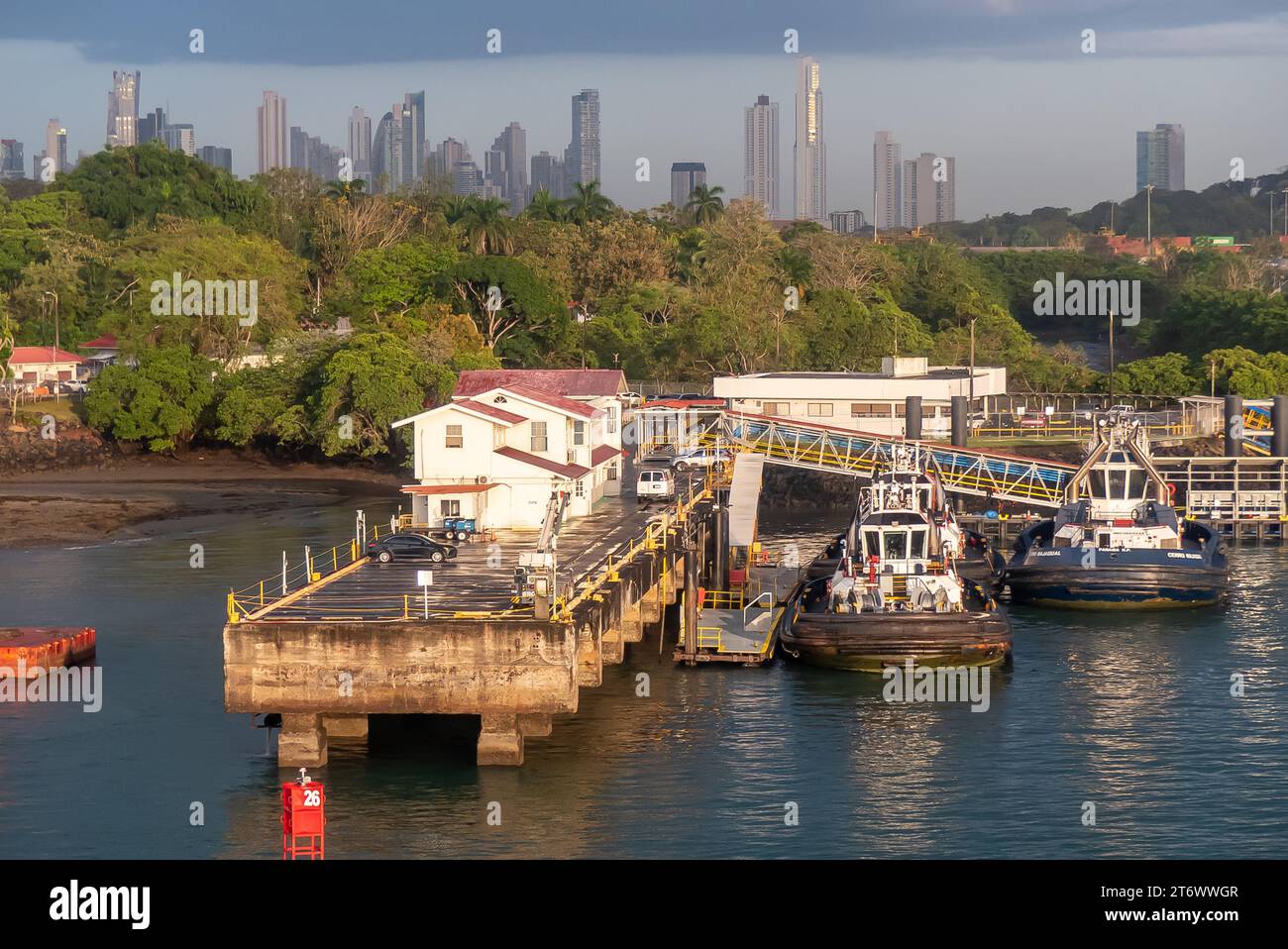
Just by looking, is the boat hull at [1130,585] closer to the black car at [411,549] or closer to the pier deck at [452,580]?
the pier deck at [452,580]

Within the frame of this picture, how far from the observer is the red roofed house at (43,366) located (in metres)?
141

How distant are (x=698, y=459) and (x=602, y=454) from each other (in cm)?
2150

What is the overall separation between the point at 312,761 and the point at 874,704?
18507mm

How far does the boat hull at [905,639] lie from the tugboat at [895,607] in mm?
31

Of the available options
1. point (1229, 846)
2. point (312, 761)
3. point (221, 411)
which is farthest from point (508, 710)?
point (221, 411)

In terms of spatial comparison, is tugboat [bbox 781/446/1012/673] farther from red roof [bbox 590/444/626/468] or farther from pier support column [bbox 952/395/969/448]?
pier support column [bbox 952/395/969/448]

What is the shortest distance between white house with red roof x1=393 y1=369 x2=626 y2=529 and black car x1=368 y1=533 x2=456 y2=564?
375 centimetres

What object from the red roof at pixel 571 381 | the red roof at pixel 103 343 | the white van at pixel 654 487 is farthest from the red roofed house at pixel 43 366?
the white van at pixel 654 487

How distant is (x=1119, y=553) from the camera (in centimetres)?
7538

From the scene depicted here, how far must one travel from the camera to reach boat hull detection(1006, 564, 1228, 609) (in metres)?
74.1

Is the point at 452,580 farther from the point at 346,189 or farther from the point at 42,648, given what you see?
the point at 346,189

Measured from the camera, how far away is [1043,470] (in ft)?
322

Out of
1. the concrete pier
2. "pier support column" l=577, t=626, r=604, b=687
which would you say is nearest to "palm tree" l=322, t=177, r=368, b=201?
"pier support column" l=577, t=626, r=604, b=687

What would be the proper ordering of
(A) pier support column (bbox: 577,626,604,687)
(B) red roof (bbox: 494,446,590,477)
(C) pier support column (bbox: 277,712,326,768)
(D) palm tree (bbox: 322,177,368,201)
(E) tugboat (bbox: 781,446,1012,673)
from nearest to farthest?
(C) pier support column (bbox: 277,712,326,768) → (A) pier support column (bbox: 577,626,604,687) → (E) tugboat (bbox: 781,446,1012,673) → (B) red roof (bbox: 494,446,590,477) → (D) palm tree (bbox: 322,177,368,201)
